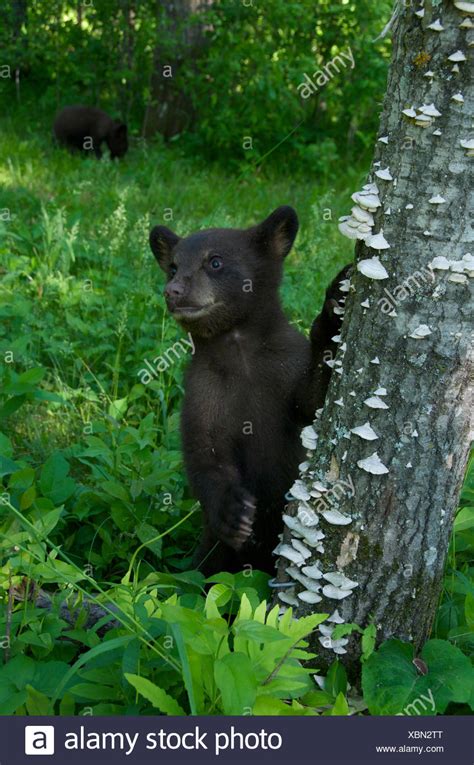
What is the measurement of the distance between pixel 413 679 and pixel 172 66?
29.5ft

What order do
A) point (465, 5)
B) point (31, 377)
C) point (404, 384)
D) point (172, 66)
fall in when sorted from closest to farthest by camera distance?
point (465, 5)
point (404, 384)
point (31, 377)
point (172, 66)

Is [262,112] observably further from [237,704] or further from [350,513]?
[237,704]

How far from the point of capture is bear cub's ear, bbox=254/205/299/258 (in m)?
4.25

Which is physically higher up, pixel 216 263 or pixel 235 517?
pixel 216 263

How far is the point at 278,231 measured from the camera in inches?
169

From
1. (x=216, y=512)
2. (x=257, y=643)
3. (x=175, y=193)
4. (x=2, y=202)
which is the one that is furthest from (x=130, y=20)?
(x=257, y=643)

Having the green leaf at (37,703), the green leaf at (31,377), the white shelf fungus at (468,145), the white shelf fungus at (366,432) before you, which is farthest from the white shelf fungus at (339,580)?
the green leaf at (31,377)

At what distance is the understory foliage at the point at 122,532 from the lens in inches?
111

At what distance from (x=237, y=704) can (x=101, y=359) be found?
3494mm

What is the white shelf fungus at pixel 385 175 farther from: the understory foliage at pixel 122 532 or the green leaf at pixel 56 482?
the green leaf at pixel 56 482

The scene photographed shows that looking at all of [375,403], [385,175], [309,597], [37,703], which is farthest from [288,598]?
[385,175]

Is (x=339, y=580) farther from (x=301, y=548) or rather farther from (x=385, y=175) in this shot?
(x=385, y=175)

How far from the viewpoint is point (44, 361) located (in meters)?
5.79

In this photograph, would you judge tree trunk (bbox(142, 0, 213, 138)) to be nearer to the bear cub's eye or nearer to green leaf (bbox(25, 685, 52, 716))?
the bear cub's eye
